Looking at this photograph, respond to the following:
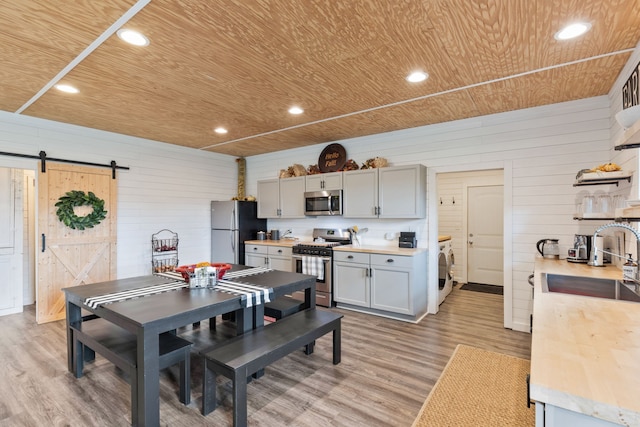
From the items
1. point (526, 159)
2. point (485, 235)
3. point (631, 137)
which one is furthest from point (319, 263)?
point (631, 137)

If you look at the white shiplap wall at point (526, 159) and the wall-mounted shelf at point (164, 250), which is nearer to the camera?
the white shiplap wall at point (526, 159)

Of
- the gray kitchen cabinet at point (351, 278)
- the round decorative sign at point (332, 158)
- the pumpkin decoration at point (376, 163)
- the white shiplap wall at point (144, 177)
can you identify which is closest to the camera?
the white shiplap wall at point (144, 177)

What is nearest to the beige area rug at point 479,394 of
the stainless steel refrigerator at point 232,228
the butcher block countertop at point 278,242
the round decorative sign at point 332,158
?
the butcher block countertop at point 278,242

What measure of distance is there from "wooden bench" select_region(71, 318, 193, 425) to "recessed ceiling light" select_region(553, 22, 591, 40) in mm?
3450

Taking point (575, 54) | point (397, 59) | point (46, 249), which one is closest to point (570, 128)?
point (575, 54)

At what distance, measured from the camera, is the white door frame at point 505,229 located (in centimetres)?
392

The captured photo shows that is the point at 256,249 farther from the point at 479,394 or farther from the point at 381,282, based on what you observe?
the point at 479,394

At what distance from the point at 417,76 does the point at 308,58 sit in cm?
103

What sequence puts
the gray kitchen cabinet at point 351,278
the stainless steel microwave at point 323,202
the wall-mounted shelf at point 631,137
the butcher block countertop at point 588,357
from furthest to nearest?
the stainless steel microwave at point 323,202, the gray kitchen cabinet at point 351,278, the wall-mounted shelf at point 631,137, the butcher block countertop at point 588,357

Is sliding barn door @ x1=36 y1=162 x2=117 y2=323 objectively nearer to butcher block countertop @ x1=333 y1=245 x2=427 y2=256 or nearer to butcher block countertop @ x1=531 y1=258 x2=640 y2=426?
butcher block countertop @ x1=333 y1=245 x2=427 y2=256

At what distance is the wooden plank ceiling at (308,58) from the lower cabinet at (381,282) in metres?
1.87

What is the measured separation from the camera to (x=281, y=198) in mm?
5801

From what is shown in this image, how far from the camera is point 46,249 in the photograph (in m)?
4.28

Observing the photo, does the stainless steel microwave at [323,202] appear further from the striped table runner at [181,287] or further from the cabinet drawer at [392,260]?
the striped table runner at [181,287]
